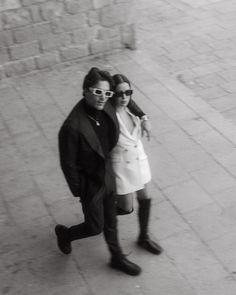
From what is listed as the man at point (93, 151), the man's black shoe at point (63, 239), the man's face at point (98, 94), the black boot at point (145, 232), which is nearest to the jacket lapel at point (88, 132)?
the man at point (93, 151)

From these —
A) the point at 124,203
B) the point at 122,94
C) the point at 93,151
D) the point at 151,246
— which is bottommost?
the point at 151,246

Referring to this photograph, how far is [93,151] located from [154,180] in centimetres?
177

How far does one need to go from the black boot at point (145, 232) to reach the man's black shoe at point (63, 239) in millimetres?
645

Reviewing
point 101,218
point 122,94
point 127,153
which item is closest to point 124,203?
point 101,218

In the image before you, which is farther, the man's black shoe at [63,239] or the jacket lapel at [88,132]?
the man's black shoe at [63,239]

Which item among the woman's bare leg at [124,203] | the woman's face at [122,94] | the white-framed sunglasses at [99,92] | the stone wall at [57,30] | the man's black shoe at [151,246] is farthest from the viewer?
the stone wall at [57,30]

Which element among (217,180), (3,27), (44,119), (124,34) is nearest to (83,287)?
(217,180)

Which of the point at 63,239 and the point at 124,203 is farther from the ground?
the point at 124,203

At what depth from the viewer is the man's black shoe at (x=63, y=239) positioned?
14.2ft

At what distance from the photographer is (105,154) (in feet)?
12.6

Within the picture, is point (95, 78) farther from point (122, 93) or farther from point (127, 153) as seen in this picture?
point (127, 153)

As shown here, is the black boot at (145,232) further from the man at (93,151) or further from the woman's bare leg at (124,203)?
the man at (93,151)

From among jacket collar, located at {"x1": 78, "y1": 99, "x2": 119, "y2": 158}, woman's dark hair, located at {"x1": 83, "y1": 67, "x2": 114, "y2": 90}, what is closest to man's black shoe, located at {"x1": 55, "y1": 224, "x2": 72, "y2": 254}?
jacket collar, located at {"x1": 78, "y1": 99, "x2": 119, "y2": 158}

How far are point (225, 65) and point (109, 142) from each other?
443cm
